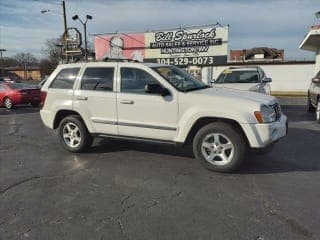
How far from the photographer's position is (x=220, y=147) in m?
5.66

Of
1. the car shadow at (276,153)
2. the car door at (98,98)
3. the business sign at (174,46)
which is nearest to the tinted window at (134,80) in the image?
the car door at (98,98)

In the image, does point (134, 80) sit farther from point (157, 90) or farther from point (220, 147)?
point (220, 147)

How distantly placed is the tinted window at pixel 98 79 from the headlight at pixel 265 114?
2798 millimetres

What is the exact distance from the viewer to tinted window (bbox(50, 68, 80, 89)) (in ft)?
23.1

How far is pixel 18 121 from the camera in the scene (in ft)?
41.8

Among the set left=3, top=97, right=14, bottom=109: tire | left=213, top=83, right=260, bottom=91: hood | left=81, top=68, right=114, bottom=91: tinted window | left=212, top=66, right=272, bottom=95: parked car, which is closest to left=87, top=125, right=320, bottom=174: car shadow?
left=81, top=68, right=114, bottom=91: tinted window

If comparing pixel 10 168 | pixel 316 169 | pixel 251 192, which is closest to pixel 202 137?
pixel 251 192

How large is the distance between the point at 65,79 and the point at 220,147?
11.6 ft

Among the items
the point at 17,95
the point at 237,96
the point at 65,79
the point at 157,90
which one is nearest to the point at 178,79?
the point at 157,90

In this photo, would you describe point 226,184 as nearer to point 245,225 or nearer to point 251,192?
point 251,192

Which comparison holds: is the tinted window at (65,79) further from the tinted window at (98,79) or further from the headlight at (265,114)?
the headlight at (265,114)

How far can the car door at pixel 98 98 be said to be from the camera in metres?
6.57

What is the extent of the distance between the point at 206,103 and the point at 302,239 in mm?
2703

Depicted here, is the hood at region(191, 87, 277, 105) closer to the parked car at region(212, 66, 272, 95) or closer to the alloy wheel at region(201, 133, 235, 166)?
the alloy wheel at region(201, 133, 235, 166)
